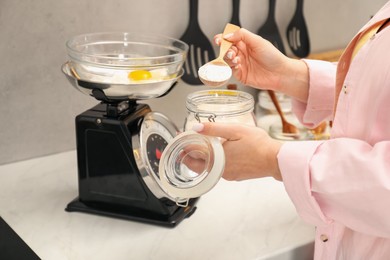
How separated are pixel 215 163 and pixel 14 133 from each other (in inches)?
28.5

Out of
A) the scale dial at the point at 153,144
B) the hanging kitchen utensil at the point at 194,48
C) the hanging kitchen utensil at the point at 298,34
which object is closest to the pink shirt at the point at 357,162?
the scale dial at the point at 153,144

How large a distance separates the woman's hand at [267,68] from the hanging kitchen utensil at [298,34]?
567 millimetres

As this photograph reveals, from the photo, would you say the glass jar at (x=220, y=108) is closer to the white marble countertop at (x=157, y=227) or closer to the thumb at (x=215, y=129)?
the thumb at (x=215, y=129)

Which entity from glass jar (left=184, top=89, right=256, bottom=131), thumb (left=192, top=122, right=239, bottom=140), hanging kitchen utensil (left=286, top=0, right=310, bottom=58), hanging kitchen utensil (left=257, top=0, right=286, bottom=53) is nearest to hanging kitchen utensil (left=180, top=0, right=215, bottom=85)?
hanging kitchen utensil (left=257, top=0, right=286, bottom=53)

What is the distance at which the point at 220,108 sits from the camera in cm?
100

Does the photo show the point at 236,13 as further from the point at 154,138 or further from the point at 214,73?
the point at 214,73

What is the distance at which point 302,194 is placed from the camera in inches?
36.9

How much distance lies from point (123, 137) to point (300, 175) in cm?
42

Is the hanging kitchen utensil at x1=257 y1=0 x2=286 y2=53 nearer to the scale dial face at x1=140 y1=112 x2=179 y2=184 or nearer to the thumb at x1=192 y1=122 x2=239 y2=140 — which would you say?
the scale dial face at x1=140 y1=112 x2=179 y2=184

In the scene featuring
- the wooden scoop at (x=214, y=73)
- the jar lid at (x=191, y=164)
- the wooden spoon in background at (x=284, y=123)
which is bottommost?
the wooden spoon in background at (x=284, y=123)

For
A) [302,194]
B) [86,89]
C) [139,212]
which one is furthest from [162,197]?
[302,194]

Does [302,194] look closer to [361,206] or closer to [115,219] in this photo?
[361,206]

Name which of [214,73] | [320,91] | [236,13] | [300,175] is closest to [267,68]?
[320,91]

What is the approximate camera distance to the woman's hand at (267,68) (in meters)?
1.20
